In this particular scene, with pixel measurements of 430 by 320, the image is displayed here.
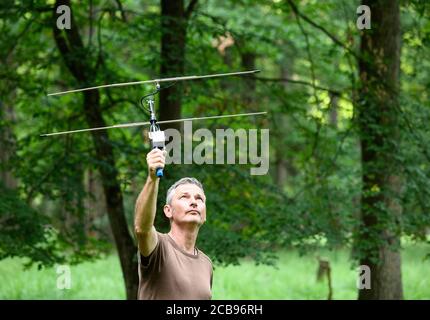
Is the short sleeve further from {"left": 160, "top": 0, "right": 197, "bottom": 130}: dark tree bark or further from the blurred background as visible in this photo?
{"left": 160, "top": 0, "right": 197, "bottom": 130}: dark tree bark

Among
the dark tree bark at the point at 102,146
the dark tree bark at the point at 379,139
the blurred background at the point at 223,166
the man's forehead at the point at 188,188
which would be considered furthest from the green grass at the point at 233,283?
the man's forehead at the point at 188,188

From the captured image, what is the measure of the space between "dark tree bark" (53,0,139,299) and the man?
4.93m

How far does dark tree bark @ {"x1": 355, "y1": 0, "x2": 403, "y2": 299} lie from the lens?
29.7ft

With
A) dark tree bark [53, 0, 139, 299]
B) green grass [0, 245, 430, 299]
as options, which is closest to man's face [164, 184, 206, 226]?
dark tree bark [53, 0, 139, 299]

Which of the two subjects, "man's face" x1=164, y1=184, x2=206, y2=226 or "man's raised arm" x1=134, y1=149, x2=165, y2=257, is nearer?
"man's raised arm" x1=134, y1=149, x2=165, y2=257

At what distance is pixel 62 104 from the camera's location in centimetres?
1189

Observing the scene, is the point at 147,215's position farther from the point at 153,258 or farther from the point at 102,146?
the point at 102,146

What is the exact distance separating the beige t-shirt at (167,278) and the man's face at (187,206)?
16cm

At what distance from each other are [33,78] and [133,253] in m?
2.55

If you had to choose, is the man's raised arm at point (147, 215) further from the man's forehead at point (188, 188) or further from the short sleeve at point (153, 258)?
the man's forehead at point (188, 188)

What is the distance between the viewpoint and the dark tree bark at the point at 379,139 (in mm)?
9047

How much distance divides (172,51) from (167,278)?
18.8 ft
